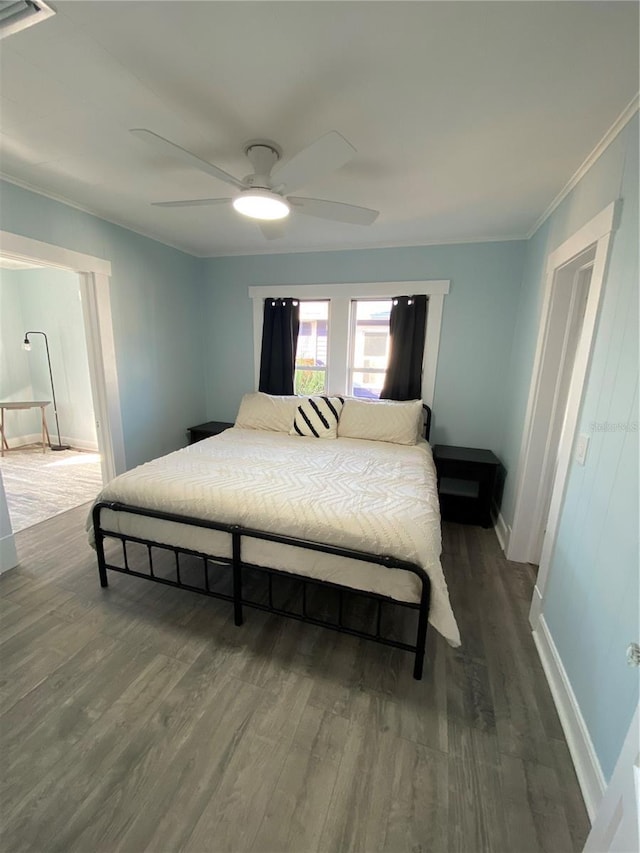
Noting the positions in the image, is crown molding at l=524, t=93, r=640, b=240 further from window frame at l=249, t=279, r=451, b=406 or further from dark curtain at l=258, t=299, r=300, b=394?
dark curtain at l=258, t=299, r=300, b=394

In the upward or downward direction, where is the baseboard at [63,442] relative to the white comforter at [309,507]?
downward

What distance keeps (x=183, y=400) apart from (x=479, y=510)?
326cm

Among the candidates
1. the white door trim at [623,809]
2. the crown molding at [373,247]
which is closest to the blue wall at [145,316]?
the crown molding at [373,247]

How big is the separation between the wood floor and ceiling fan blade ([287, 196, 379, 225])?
7.55 ft

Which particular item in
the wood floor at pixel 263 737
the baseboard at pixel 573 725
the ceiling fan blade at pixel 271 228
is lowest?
the wood floor at pixel 263 737

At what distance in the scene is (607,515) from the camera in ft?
4.38

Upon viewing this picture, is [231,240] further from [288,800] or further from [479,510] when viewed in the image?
[288,800]

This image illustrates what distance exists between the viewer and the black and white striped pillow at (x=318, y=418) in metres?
3.14

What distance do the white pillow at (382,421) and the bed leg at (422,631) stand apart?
163 cm

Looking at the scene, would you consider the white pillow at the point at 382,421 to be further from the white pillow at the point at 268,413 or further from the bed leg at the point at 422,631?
the bed leg at the point at 422,631

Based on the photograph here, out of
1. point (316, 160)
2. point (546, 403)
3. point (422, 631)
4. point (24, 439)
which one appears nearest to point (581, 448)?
point (546, 403)

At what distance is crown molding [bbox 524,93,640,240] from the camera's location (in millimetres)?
1387

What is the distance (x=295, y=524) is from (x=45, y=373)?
17.3 feet

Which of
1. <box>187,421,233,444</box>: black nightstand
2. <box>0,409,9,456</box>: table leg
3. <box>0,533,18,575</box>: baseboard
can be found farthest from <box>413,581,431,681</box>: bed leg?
<box>0,409,9,456</box>: table leg
